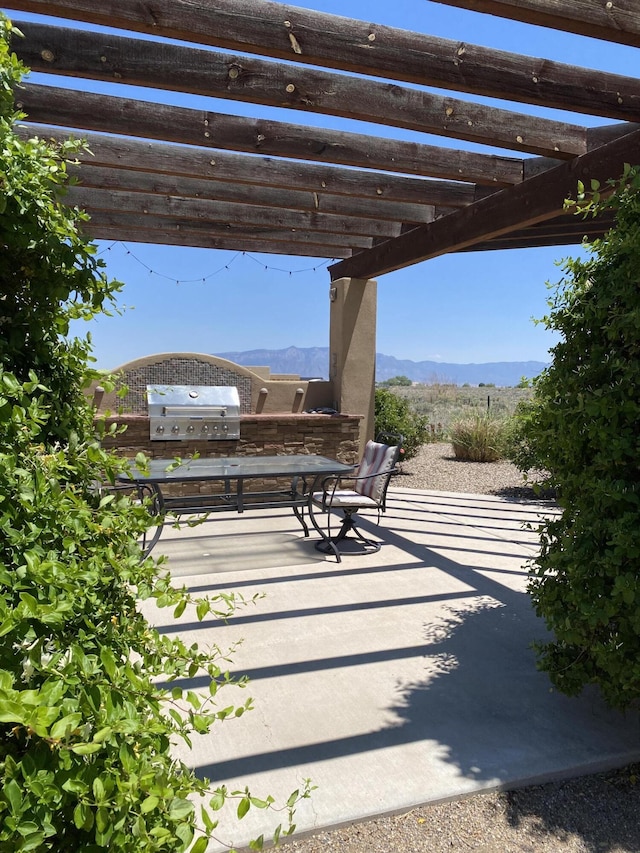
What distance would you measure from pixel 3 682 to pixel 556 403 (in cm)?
248

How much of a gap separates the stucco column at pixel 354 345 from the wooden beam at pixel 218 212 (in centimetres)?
142

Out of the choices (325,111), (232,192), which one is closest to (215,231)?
(232,192)

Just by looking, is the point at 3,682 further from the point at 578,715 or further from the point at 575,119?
the point at 575,119

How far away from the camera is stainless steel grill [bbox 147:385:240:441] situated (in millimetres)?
6965

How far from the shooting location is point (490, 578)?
15.6ft

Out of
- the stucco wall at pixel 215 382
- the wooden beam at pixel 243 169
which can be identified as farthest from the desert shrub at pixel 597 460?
the stucco wall at pixel 215 382

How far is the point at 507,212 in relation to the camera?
4891 mm

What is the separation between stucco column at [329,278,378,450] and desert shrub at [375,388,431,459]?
123cm

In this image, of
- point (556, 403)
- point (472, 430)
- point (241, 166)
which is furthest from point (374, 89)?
point (472, 430)

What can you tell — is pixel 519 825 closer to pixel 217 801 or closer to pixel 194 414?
pixel 217 801

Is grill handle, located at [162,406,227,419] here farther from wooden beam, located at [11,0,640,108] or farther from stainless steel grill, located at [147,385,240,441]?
wooden beam, located at [11,0,640,108]

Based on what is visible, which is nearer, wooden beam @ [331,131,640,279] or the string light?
wooden beam @ [331,131,640,279]

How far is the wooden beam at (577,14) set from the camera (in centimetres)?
255

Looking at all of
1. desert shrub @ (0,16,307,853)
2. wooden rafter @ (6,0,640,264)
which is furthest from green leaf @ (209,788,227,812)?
wooden rafter @ (6,0,640,264)
